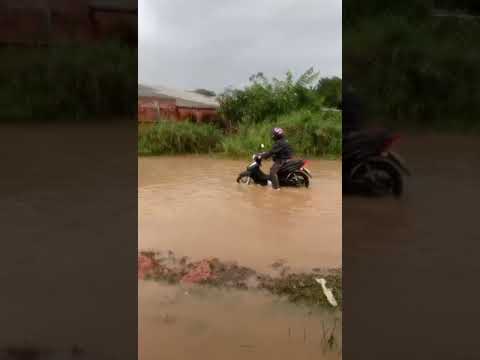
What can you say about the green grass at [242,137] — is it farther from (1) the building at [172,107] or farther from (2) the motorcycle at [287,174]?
(2) the motorcycle at [287,174]

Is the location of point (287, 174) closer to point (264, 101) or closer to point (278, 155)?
point (278, 155)

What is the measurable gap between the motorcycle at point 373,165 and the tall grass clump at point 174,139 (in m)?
6.40

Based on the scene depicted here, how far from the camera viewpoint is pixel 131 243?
1.15 m

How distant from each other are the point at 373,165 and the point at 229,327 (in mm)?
1209

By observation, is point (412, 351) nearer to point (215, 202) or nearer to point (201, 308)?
point (201, 308)

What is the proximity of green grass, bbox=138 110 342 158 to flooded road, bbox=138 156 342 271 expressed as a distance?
0.88 metres

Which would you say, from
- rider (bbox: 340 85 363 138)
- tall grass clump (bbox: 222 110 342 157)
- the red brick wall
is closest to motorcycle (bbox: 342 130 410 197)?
rider (bbox: 340 85 363 138)

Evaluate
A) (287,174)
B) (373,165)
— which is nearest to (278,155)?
(287,174)

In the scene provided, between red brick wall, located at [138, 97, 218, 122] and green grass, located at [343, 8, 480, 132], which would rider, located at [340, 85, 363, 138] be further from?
red brick wall, located at [138, 97, 218, 122]

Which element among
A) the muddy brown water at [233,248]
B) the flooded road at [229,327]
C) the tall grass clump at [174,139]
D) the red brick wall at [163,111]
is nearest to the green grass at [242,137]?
the tall grass clump at [174,139]

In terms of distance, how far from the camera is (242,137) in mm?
8234

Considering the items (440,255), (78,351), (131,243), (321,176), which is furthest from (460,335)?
(321,176)

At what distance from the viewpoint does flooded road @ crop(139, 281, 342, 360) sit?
215 centimetres

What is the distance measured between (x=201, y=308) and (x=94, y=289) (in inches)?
60.6
